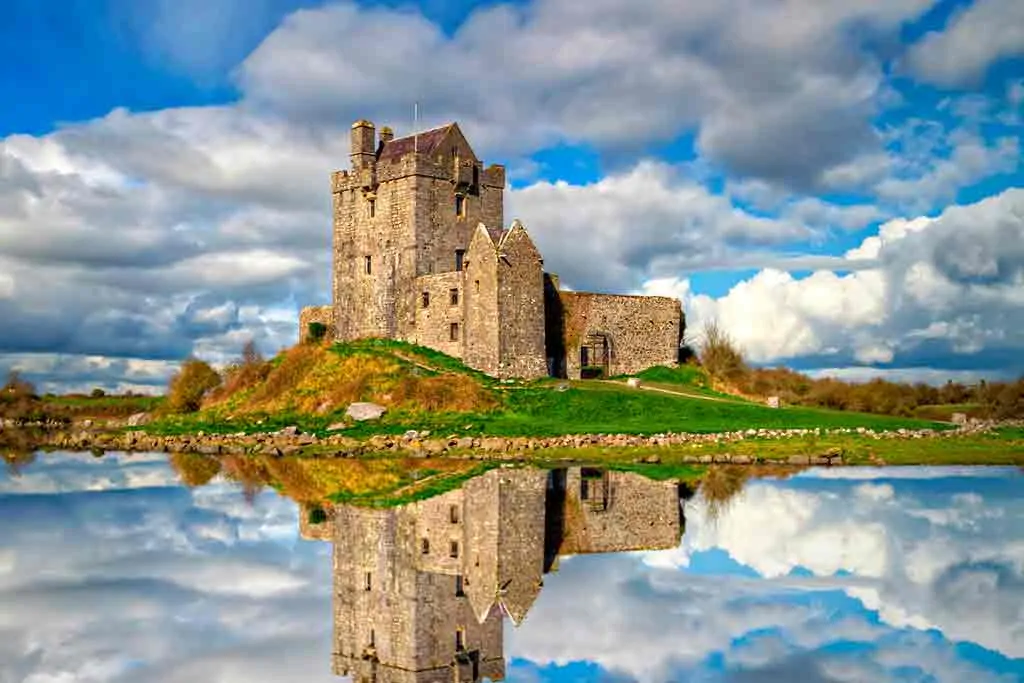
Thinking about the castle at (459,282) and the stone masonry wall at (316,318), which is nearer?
the castle at (459,282)

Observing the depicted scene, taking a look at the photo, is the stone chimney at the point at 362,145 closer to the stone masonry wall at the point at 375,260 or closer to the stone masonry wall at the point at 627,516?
the stone masonry wall at the point at 375,260

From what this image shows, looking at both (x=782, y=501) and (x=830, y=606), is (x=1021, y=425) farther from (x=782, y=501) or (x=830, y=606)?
(x=830, y=606)

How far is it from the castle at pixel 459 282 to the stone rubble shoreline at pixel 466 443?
766 cm

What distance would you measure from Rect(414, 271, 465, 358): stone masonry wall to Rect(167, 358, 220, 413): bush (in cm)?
1439

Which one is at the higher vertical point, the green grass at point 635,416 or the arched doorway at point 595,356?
the arched doorway at point 595,356

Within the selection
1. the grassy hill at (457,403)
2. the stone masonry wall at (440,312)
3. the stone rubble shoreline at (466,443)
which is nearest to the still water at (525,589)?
the stone rubble shoreline at (466,443)

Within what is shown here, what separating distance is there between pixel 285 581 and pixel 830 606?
6.18m

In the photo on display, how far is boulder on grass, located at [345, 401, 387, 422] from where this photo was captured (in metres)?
39.6

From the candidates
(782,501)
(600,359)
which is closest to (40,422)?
(600,359)

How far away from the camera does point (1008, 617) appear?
10570 millimetres

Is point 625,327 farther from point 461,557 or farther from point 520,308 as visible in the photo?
point 461,557

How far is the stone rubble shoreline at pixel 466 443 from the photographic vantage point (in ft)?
103

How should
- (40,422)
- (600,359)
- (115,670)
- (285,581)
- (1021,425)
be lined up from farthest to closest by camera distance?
1. (40,422)
2. (600,359)
3. (1021,425)
4. (285,581)
5. (115,670)

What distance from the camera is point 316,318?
5241 cm
